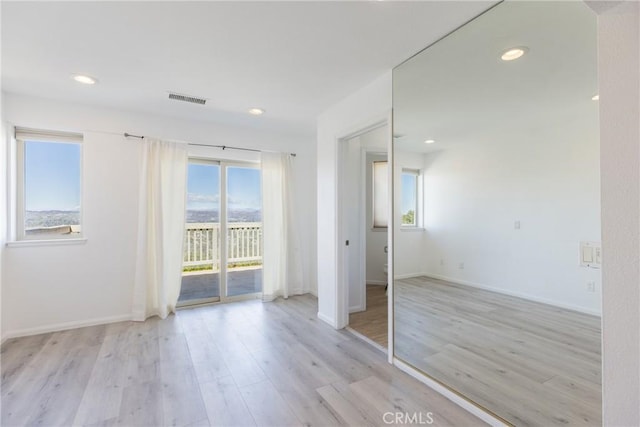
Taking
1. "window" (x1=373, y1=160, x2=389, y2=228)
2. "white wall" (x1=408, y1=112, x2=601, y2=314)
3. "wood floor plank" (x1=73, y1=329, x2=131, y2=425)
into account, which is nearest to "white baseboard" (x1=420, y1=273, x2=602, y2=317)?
"white wall" (x1=408, y1=112, x2=601, y2=314)

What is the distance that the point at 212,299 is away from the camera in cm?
411

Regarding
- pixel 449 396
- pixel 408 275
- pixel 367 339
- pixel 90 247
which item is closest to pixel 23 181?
pixel 90 247

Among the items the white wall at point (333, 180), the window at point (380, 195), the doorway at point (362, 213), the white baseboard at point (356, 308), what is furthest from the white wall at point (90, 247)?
the white baseboard at point (356, 308)

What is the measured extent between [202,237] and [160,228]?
2.18ft

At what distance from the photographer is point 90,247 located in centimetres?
326

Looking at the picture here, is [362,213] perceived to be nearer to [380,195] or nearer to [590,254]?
[380,195]

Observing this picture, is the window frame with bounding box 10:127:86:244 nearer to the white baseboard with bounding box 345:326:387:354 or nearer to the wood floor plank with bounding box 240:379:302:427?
the wood floor plank with bounding box 240:379:302:427

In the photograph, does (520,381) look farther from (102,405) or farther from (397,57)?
(102,405)

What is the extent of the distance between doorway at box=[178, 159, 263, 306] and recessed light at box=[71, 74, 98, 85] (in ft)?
4.78

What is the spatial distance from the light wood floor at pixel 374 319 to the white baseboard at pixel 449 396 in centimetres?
42

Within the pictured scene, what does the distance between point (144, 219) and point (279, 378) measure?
2.51 meters

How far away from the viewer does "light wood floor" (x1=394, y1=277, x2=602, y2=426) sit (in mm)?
1529

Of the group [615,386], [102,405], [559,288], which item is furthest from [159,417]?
[559,288]

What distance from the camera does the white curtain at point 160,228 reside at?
Answer: 11.2ft
